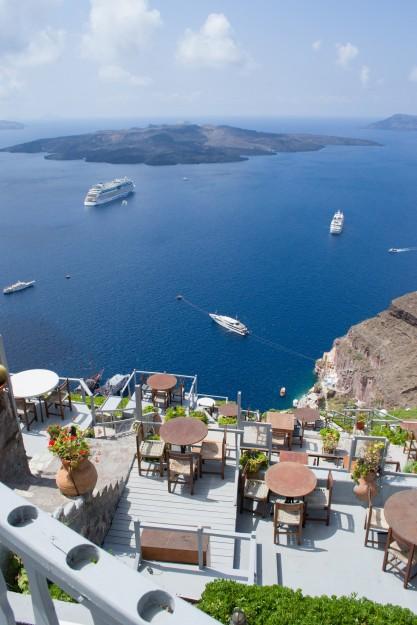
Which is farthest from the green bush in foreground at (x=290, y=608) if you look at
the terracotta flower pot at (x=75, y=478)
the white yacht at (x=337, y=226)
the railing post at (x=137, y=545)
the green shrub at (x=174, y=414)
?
the white yacht at (x=337, y=226)

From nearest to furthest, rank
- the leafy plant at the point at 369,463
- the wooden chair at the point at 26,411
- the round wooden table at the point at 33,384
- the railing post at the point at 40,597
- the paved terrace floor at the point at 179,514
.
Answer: the railing post at the point at 40,597 → the paved terrace floor at the point at 179,514 → the leafy plant at the point at 369,463 → the round wooden table at the point at 33,384 → the wooden chair at the point at 26,411

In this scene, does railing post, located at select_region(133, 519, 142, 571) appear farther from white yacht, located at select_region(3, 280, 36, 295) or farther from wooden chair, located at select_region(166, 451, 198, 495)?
white yacht, located at select_region(3, 280, 36, 295)

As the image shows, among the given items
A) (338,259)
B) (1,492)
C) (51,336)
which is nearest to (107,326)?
(51,336)

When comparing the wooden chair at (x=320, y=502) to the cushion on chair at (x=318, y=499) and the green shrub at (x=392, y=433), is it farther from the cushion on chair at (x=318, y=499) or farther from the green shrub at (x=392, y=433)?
the green shrub at (x=392, y=433)

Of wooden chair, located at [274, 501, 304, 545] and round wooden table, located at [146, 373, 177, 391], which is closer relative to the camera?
wooden chair, located at [274, 501, 304, 545]

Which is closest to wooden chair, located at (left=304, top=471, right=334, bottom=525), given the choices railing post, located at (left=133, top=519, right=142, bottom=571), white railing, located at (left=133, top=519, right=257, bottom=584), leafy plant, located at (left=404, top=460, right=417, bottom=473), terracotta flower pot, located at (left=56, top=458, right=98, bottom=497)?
white railing, located at (left=133, top=519, right=257, bottom=584)

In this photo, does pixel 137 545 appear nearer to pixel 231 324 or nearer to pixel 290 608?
pixel 290 608
